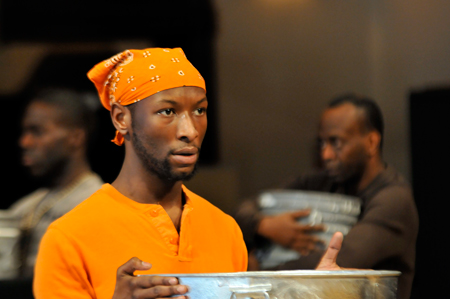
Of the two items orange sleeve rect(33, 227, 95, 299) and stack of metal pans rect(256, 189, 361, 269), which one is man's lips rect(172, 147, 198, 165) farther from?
stack of metal pans rect(256, 189, 361, 269)

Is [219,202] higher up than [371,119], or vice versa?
[371,119]

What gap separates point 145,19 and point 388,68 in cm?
93

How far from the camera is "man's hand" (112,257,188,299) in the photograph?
55.5 inches

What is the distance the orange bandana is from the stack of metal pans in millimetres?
662

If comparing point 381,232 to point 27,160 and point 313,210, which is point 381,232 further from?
point 27,160

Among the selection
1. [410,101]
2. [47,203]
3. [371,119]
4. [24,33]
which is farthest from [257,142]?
[24,33]

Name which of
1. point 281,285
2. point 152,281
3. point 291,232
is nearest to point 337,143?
point 291,232

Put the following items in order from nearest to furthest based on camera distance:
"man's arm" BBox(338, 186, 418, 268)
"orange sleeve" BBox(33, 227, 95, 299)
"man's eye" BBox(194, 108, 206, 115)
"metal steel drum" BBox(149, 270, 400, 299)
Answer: "metal steel drum" BBox(149, 270, 400, 299) < "orange sleeve" BBox(33, 227, 95, 299) < "man's eye" BBox(194, 108, 206, 115) < "man's arm" BBox(338, 186, 418, 268)

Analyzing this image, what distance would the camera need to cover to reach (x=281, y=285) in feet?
4.60

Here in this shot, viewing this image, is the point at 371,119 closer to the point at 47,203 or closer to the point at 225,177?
the point at 225,177

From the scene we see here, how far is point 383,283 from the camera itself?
1.45m

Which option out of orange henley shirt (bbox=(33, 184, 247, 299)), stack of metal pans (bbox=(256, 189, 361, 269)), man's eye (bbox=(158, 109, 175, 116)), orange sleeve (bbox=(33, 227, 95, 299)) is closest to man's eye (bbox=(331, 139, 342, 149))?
stack of metal pans (bbox=(256, 189, 361, 269))

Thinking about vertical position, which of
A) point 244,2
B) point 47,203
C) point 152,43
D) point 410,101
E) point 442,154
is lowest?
point 47,203

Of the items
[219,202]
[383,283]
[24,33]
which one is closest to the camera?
[383,283]
